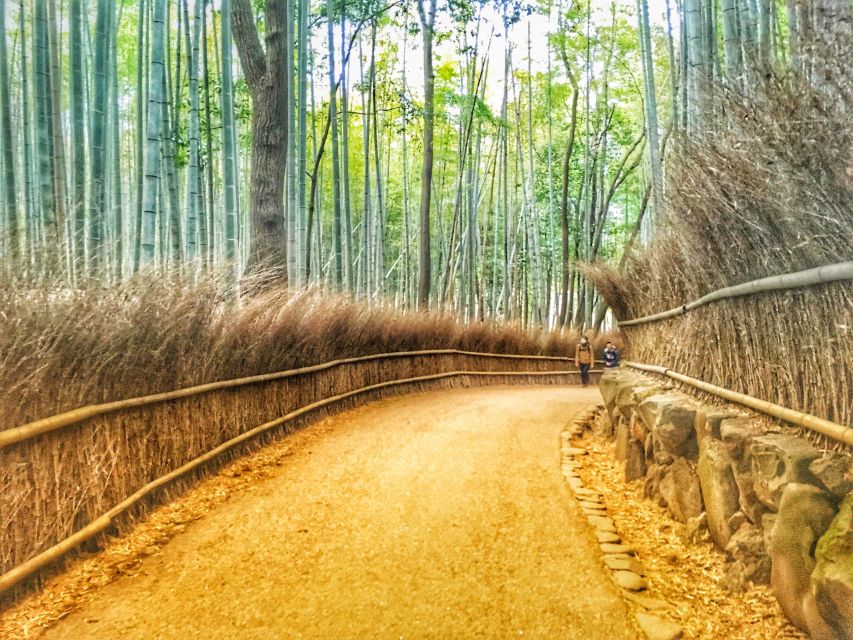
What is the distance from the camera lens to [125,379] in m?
2.92

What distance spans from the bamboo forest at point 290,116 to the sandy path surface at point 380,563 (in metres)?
1.43

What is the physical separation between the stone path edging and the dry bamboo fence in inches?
88.5

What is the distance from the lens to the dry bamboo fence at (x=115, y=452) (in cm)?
→ 215

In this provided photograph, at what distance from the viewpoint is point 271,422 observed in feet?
15.2

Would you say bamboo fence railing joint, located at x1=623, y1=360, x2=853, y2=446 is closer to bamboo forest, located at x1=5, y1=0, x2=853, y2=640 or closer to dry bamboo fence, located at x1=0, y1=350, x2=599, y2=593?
bamboo forest, located at x1=5, y1=0, x2=853, y2=640

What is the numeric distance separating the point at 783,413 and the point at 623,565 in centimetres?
94

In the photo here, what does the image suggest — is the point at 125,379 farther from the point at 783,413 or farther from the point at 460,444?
the point at 783,413

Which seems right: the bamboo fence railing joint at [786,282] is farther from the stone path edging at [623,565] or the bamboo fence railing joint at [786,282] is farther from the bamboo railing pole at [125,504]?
the bamboo railing pole at [125,504]

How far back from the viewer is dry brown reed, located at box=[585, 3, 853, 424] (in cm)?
191

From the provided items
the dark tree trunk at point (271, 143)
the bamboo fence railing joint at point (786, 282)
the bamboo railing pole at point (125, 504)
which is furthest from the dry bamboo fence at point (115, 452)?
the bamboo fence railing joint at point (786, 282)

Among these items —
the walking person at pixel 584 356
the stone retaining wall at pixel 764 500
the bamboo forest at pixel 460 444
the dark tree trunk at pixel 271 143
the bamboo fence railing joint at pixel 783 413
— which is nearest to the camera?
the stone retaining wall at pixel 764 500

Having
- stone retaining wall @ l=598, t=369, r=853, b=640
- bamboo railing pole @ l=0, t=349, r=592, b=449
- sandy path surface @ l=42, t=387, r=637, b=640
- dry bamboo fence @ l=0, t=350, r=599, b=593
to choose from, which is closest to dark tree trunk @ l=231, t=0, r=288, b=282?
bamboo railing pole @ l=0, t=349, r=592, b=449

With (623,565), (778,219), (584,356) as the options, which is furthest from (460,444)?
(584,356)

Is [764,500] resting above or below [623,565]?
above
